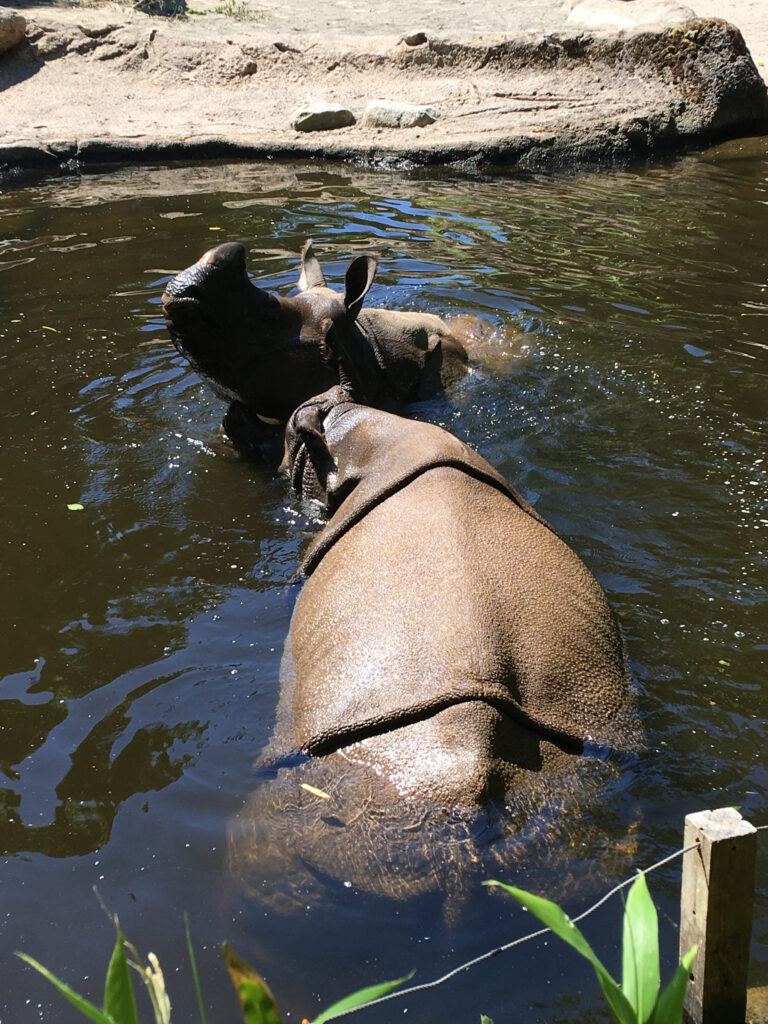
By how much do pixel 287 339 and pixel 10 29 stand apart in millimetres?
13616

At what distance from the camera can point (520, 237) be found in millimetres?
10109

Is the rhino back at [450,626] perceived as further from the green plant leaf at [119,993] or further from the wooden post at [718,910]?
the green plant leaf at [119,993]

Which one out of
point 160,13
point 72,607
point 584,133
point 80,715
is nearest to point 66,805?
point 80,715

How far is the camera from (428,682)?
112 inches

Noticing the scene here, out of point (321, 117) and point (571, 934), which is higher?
point (321, 117)

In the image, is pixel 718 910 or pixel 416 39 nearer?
pixel 718 910

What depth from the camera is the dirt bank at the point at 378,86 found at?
13312 millimetres

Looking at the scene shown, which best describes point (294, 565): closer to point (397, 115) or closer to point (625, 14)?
point (397, 115)

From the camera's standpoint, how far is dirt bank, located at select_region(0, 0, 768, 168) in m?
13.3

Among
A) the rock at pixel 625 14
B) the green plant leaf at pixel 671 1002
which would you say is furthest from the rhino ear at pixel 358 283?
the rock at pixel 625 14

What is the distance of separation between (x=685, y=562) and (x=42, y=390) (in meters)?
4.50

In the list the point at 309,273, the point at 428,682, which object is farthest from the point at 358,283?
the point at 428,682

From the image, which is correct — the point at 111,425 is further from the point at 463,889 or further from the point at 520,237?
the point at 520,237

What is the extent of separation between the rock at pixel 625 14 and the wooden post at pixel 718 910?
46.5 feet
